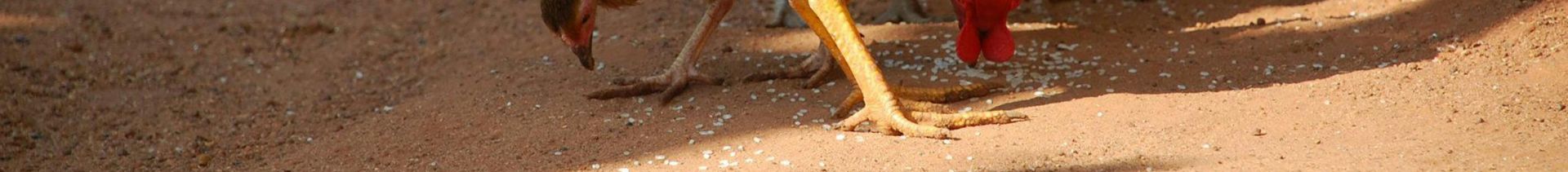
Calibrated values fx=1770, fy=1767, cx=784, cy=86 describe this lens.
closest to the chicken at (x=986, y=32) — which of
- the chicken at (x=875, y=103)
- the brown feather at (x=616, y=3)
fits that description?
the chicken at (x=875, y=103)

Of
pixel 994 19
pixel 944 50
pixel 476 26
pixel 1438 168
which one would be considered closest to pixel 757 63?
pixel 944 50

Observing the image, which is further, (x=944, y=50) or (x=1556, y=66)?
(x=944, y=50)

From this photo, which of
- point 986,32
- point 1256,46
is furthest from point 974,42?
→ point 1256,46

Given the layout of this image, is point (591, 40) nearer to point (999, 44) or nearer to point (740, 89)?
point (740, 89)

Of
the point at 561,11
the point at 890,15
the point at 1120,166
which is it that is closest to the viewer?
the point at 1120,166

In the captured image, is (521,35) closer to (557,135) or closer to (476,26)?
(476,26)

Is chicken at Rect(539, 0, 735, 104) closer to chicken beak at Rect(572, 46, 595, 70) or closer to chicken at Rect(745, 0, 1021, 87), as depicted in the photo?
chicken beak at Rect(572, 46, 595, 70)

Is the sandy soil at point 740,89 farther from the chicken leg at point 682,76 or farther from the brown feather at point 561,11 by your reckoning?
the brown feather at point 561,11
